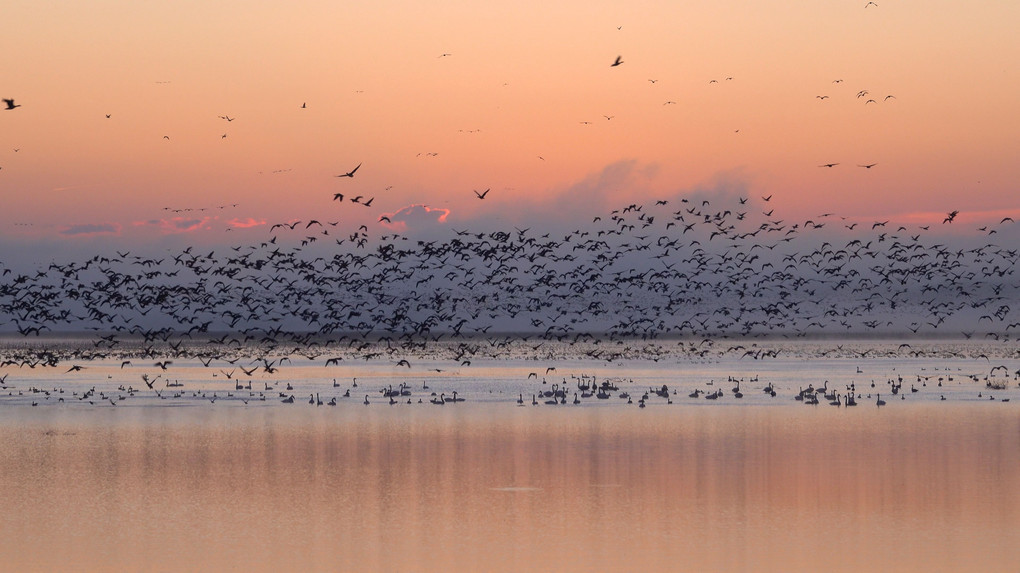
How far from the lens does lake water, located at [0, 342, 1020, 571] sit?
2334 cm

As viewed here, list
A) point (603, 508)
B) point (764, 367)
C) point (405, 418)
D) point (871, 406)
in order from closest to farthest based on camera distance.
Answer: point (603, 508) → point (405, 418) → point (871, 406) → point (764, 367)

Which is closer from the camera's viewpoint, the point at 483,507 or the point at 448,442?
the point at 483,507

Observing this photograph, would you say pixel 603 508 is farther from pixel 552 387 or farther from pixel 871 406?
pixel 552 387

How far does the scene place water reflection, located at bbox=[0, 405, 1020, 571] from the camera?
2325 cm

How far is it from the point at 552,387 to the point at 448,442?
79.3 ft

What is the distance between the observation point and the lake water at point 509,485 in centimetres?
2334

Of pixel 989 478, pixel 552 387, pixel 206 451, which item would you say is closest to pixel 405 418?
pixel 206 451

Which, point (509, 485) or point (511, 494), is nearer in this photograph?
point (511, 494)

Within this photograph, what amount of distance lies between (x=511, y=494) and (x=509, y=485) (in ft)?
4.00

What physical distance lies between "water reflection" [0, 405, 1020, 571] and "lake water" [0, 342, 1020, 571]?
→ 0.29ft

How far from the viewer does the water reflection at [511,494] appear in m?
23.2

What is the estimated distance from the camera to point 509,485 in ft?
101

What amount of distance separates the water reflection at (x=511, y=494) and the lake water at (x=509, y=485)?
88mm

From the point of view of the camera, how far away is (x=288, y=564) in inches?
885
